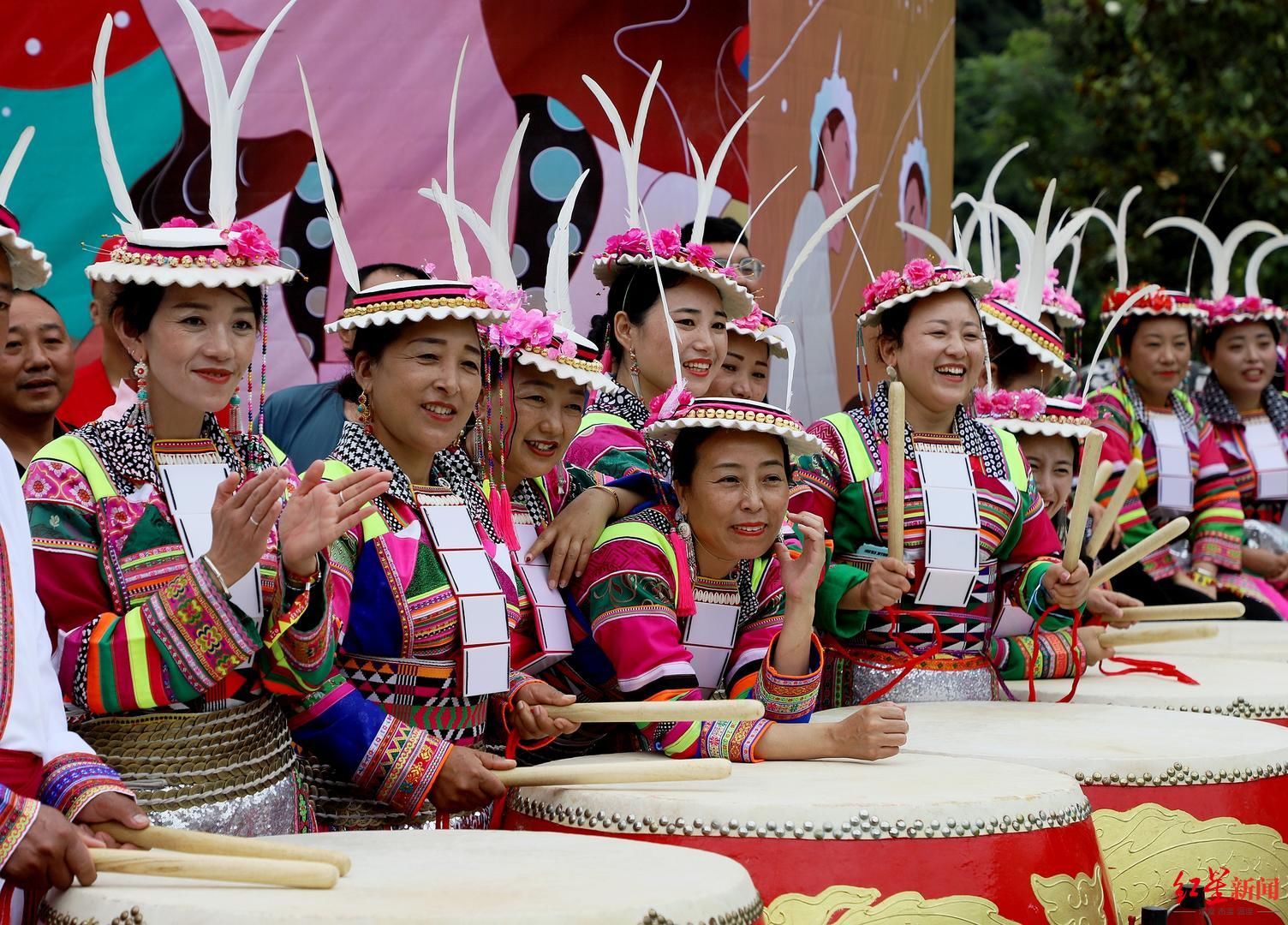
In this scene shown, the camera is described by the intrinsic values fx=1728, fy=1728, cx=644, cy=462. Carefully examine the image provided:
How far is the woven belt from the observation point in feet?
8.58

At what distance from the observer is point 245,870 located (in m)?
2.04

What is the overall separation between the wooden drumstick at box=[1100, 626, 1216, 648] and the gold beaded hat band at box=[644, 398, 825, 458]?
1278 mm

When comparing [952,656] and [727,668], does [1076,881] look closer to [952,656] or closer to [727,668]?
[727,668]

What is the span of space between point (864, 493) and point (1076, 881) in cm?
132

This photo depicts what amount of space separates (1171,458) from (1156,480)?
4.1 inches

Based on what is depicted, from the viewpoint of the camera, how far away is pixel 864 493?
3920 mm

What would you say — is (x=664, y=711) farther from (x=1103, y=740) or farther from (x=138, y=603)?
(x=1103, y=740)

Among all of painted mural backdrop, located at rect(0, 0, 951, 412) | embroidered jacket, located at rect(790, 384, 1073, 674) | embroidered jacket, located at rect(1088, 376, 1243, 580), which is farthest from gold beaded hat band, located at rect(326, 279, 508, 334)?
embroidered jacket, located at rect(1088, 376, 1243, 580)

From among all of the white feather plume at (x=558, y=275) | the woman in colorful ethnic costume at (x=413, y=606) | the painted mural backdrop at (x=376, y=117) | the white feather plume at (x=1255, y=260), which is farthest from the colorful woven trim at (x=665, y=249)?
the white feather plume at (x=1255, y=260)

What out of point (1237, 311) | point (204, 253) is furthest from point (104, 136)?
point (1237, 311)

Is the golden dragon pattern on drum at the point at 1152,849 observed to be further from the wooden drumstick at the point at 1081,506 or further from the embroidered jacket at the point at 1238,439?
the embroidered jacket at the point at 1238,439

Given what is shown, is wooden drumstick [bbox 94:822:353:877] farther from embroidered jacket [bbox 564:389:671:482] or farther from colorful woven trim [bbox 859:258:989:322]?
colorful woven trim [bbox 859:258:989:322]

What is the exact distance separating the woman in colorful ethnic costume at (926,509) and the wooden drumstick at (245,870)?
1935mm

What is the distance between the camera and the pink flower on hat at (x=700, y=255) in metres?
3.92
